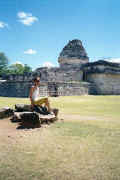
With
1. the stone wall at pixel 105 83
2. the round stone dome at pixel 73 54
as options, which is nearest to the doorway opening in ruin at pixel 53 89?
the stone wall at pixel 105 83

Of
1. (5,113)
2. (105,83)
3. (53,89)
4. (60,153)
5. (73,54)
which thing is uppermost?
(73,54)

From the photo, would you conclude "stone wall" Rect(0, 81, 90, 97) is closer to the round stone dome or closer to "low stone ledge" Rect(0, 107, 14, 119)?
"low stone ledge" Rect(0, 107, 14, 119)

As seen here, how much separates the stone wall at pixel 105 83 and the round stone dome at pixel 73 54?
768 centimetres

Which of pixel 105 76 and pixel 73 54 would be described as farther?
pixel 73 54

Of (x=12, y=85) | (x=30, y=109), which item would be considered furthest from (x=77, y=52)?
Answer: (x=30, y=109)

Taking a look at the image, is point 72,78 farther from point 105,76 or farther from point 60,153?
point 60,153

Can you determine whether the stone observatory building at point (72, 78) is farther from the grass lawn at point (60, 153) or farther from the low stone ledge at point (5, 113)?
the grass lawn at point (60, 153)

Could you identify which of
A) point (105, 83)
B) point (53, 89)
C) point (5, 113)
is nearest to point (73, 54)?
point (105, 83)

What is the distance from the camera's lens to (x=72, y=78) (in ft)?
77.9

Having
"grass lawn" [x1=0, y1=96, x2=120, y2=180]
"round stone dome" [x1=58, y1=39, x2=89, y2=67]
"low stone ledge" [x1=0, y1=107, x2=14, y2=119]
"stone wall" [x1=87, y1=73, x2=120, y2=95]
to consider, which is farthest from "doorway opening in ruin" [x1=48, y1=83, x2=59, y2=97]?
"round stone dome" [x1=58, y1=39, x2=89, y2=67]

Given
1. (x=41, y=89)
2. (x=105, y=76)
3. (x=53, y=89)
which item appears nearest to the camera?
(x=41, y=89)

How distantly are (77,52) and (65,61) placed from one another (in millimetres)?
2649

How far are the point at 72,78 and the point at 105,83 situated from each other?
436 centimetres

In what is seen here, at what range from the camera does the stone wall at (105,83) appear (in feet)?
76.9
